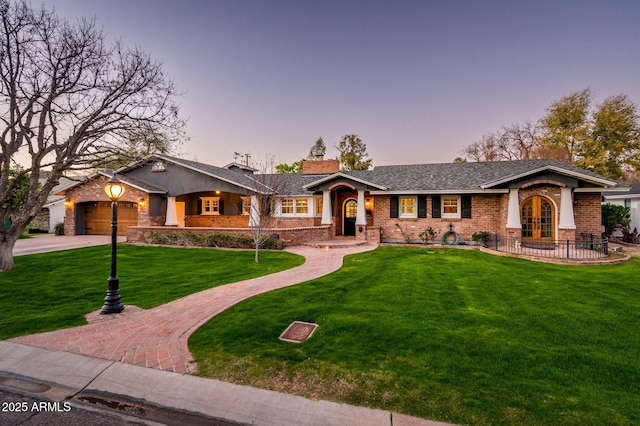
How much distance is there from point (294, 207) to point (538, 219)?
1475 cm

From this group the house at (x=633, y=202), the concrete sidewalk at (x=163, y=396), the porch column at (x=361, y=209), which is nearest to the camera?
the concrete sidewalk at (x=163, y=396)

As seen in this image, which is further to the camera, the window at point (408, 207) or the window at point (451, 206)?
the window at point (408, 207)

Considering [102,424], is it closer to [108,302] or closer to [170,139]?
[108,302]

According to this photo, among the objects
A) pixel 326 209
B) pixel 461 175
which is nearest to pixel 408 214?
pixel 461 175

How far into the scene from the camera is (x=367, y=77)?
69.1 feet

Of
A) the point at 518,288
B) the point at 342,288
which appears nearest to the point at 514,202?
the point at 518,288

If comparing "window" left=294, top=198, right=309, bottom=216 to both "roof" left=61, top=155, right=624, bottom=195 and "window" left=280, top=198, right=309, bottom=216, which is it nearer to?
"window" left=280, top=198, right=309, bottom=216

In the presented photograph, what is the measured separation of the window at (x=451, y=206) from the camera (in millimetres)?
16656

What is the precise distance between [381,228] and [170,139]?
12589 mm

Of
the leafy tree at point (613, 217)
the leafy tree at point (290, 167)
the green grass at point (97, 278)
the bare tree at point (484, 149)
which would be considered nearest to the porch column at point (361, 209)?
the green grass at point (97, 278)

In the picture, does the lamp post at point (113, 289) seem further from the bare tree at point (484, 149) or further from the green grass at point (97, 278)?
the bare tree at point (484, 149)

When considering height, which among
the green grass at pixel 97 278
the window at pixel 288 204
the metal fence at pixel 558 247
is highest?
the window at pixel 288 204

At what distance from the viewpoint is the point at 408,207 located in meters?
17.6

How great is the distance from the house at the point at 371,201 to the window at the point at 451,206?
5 cm
